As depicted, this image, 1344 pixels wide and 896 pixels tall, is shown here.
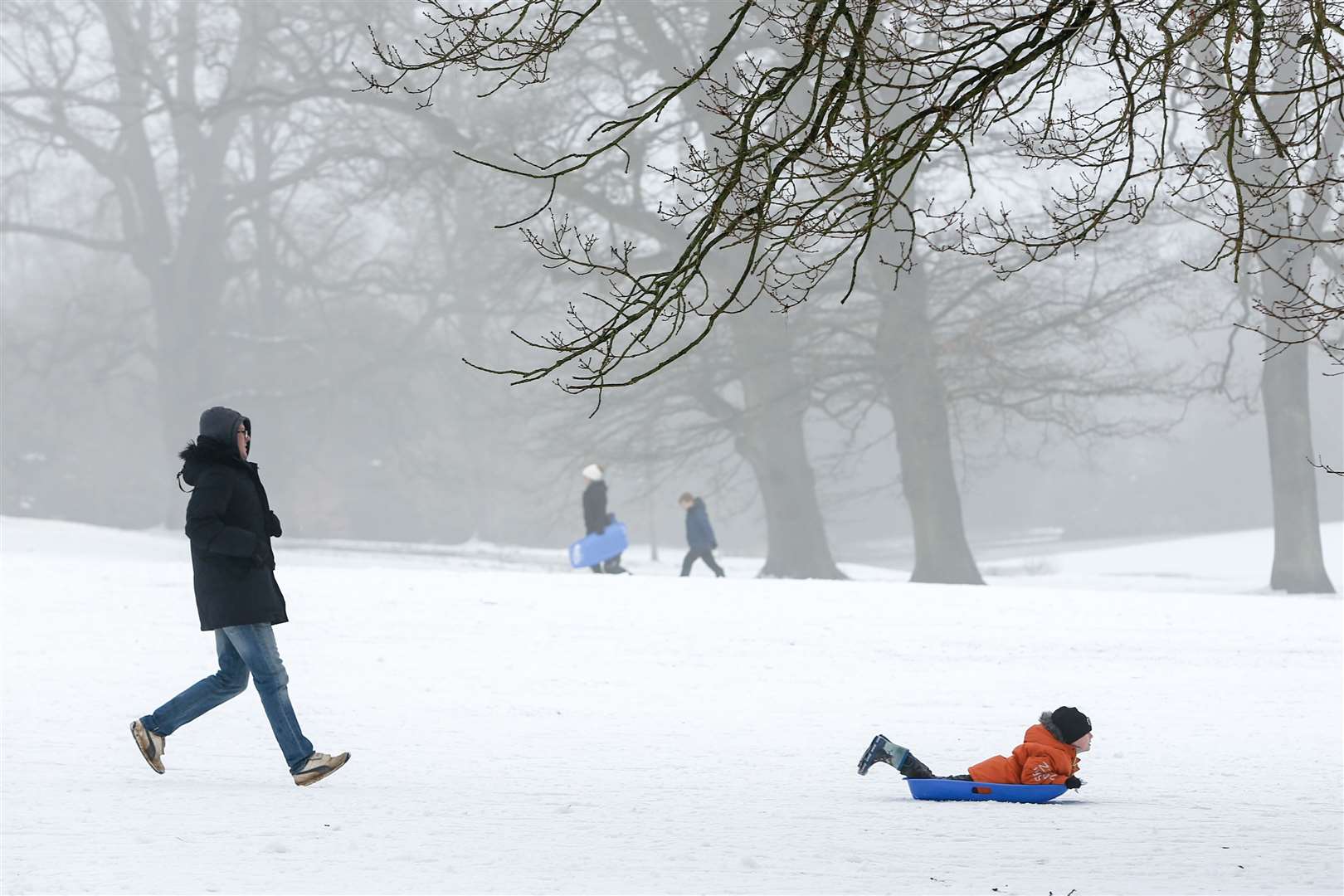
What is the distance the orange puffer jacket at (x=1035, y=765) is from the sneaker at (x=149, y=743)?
171 inches

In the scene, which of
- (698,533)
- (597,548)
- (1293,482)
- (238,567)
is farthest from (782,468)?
(238,567)

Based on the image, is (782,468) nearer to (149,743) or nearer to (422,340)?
(422,340)

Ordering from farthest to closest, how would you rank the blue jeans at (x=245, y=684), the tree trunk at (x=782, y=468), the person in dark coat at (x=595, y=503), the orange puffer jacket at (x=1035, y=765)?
the tree trunk at (x=782, y=468) < the person in dark coat at (x=595, y=503) < the blue jeans at (x=245, y=684) < the orange puffer jacket at (x=1035, y=765)

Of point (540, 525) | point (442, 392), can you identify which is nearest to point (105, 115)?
point (442, 392)

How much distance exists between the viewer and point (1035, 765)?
26.8 ft

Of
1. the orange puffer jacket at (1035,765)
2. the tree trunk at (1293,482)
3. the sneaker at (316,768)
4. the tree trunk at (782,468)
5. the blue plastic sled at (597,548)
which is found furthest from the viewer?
the tree trunk at (782,468)

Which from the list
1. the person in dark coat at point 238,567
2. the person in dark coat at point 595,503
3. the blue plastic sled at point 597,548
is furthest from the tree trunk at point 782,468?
the person in dark coat at point 238,567

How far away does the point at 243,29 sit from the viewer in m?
35.9

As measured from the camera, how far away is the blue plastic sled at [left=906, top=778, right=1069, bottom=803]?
819 cm

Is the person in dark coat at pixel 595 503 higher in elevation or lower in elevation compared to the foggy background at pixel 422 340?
lower

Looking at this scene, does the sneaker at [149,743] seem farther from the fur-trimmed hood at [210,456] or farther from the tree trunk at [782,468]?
the tree trunk at [782,468]

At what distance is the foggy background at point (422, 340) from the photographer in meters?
28.0

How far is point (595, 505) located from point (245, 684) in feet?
47.5

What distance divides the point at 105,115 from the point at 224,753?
42042 mm
